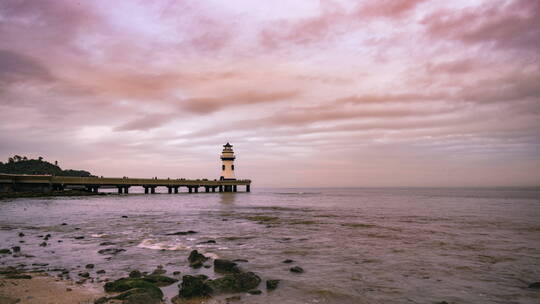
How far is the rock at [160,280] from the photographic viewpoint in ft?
25.9

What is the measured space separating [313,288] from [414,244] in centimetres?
787

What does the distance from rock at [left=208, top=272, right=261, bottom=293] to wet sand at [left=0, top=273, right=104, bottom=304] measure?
2.35 meters

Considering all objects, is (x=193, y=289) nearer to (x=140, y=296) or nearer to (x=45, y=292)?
(x=140, y=296)

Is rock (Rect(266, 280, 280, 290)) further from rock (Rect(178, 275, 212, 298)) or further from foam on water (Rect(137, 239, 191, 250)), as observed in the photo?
foam on water (Rect(137, 239, 191, 250))

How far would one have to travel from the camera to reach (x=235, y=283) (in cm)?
780

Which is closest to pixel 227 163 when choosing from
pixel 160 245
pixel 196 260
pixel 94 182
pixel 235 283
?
pixel 94 182

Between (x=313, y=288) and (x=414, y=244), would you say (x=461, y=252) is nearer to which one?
(x=414, y=244)

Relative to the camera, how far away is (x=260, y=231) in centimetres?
1780

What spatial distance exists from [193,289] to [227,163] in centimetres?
6999

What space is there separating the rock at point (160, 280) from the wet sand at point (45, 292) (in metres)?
1.09

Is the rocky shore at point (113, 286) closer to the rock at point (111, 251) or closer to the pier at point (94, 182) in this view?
the rock at point (111, 251)


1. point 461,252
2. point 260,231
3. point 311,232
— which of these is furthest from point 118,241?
point 461,252

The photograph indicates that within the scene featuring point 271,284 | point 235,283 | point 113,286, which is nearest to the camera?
point 113,286

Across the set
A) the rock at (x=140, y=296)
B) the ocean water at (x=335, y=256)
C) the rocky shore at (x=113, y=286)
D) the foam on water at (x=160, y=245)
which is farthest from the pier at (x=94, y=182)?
the rock at (x=140, y=296)
